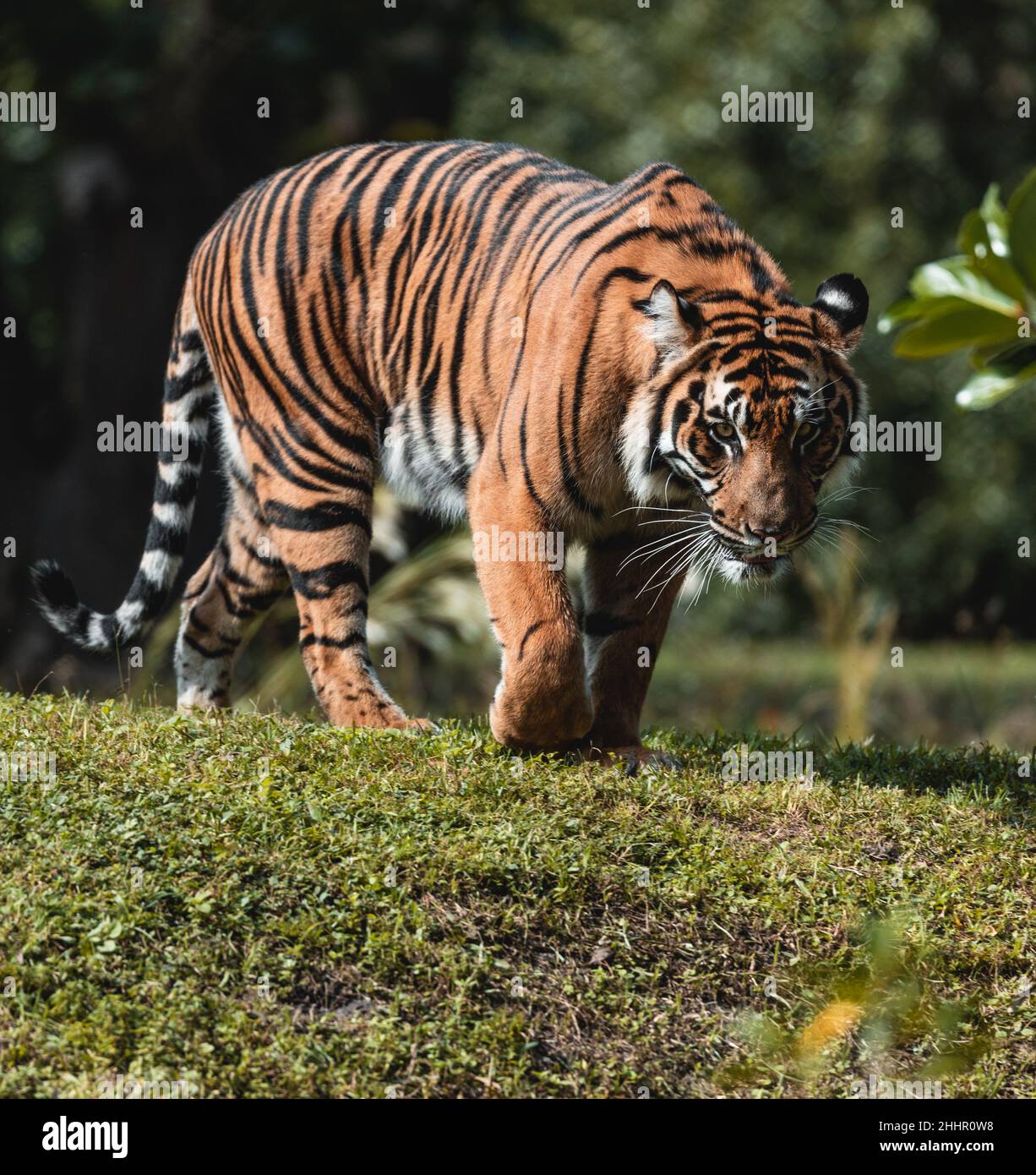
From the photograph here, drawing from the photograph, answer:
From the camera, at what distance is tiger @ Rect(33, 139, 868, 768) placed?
16.4ft

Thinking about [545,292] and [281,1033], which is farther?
[545,292]

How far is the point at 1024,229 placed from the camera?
2213 mm

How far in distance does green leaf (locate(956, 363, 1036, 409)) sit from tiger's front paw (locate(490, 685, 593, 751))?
261cm

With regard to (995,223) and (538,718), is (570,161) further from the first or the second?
(995,223)

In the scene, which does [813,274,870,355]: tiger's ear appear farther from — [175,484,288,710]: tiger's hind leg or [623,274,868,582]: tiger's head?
[175,484,288,710]: tiger's hind leg

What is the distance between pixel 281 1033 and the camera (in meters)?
3.76

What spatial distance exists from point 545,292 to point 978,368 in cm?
289

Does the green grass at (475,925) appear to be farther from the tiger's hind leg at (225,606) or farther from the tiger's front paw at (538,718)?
the tiger's hind leg at (225,606)

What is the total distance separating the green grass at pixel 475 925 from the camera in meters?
3.79

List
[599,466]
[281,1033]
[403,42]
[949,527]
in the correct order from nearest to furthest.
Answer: [281,1033] < [599,466] < [403,42] < [949,527]

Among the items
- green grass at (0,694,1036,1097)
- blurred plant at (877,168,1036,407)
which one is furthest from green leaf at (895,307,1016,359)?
green grass at (0,694,1036,1097)

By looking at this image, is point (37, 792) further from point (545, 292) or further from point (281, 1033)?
point (545, 292)
